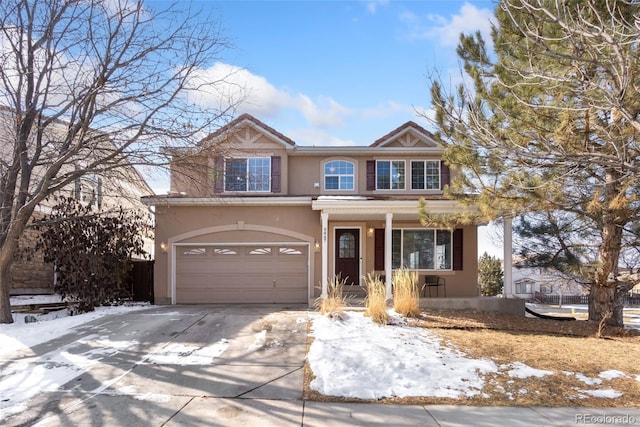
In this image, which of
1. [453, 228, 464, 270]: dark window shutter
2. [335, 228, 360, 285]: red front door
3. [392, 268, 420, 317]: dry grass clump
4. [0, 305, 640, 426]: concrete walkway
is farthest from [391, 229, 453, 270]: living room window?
[0, 305, 640, 426]: concrete walkway

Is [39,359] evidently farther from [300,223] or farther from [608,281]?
[608,281]

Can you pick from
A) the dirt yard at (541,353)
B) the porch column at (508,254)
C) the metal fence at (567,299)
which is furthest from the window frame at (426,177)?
the metal fence at (567,299)

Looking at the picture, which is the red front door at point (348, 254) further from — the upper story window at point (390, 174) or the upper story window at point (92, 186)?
the upper story window at point (92, 186)

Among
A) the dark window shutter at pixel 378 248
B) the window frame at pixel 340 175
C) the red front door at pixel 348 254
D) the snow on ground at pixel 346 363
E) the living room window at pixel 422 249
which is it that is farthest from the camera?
the window frame at pixel 340 175

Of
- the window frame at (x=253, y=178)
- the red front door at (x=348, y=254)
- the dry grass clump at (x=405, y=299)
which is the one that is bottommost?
the dry grass clump at (x=405, y=299)

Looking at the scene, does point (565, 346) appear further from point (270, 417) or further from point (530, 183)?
point (270, 417)

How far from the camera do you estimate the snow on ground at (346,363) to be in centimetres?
573

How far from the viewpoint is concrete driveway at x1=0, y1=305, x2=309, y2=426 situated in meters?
4.89

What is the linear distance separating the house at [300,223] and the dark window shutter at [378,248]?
0.03 metres

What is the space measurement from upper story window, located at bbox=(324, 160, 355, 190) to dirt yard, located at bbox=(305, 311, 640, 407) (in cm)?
549

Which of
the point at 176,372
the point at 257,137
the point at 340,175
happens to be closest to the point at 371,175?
the point at 340,175

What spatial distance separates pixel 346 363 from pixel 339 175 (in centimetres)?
901

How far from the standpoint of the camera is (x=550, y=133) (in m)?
7.62

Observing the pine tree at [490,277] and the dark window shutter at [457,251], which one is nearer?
the dark window shutter at [457,251]
